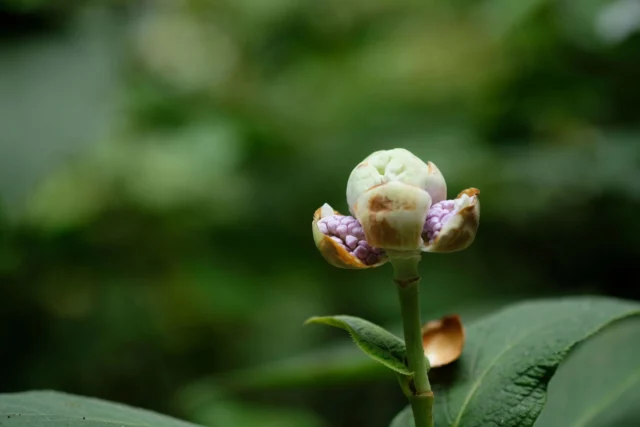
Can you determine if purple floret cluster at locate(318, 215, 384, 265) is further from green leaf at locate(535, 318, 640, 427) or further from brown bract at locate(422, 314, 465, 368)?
green leaf at locate(535, 318, 640, 427)

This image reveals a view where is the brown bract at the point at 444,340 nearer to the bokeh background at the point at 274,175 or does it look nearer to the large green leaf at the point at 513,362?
the large green leaf at the point at 513,362

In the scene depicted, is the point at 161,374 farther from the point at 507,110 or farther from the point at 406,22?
the point at 406,22

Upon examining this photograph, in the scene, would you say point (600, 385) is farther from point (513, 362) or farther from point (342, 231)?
point (342, 231)

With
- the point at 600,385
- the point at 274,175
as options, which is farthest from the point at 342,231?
the point at 274,175

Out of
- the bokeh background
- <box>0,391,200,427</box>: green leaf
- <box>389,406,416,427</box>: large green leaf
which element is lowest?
<box>389,406,416,427</box>: large green leaf

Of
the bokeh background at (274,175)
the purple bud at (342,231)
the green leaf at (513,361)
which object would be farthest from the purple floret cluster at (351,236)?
the bokeh background at (274,175)

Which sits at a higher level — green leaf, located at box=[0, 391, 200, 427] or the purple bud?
the purple bud

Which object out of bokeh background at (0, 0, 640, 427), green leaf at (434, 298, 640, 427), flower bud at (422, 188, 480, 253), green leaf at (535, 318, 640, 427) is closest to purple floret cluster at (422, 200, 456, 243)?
flower bud at (422, 188, 480, 253)
